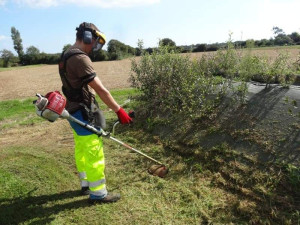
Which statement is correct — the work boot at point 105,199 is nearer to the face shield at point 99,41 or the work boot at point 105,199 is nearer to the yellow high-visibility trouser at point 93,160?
the yellow high-visibility trouser at point 93,160

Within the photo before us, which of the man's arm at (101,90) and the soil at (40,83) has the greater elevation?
the man's arm at (101,90)

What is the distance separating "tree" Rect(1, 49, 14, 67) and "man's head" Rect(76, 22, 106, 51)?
69444mm

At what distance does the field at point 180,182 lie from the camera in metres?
3.49

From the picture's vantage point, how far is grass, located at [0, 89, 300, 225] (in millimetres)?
3479

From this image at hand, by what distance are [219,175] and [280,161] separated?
95cm

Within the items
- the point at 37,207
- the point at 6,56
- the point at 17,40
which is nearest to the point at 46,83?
the point at 37,207

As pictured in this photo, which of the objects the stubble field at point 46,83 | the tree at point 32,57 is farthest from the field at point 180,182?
the tree at point 32,57

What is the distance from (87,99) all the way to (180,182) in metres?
2.02

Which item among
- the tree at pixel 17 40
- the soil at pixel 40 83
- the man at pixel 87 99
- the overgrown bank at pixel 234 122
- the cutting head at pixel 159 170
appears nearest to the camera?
the man at pixel 87 99

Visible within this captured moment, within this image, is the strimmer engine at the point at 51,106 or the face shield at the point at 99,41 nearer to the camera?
the strimmer engine at the point at 51,106

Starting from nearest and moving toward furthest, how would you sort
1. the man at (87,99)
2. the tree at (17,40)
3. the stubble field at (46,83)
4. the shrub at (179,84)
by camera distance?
the man at (87,99) → the shrub at (179,84) → the stubble field at (46,83) → the tree at (17,40)

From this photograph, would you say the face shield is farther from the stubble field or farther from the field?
the stubble field

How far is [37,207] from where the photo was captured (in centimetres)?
381

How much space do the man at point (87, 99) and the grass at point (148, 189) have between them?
372mm
